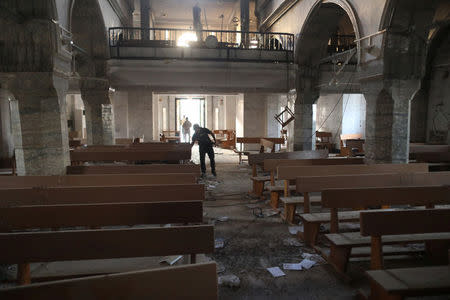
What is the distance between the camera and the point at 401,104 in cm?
695

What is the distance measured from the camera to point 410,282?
246 centimetres

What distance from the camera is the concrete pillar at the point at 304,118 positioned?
12.7 metres

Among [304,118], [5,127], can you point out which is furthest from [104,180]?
[304,118]

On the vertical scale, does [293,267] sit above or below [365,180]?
below

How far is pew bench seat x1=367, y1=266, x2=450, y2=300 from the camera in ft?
7.79

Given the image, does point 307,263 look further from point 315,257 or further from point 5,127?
point 5,127

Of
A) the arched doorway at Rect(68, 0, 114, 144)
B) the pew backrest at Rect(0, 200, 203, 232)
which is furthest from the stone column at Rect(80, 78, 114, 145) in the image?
the pew backrest at Rect(0, 200, 203, 232)

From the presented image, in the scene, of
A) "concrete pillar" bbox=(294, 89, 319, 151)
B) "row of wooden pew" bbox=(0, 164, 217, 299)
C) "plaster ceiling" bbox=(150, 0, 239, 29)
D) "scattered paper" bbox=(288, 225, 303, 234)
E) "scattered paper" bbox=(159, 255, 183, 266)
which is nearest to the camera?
"row of wooden pew" bbox=(0, 164, 217, 299)

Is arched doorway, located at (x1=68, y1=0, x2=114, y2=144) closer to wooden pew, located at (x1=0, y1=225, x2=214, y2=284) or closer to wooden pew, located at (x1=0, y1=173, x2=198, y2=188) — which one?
wooden pew, located at (x1=0, y1=173, x2=198, y2=188)

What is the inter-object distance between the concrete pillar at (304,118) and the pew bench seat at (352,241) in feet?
29.6

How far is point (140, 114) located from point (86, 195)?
1359cm

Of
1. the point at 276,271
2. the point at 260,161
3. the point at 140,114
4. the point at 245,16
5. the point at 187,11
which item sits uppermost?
the point at 187,11

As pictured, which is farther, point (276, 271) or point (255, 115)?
point (255, 115)

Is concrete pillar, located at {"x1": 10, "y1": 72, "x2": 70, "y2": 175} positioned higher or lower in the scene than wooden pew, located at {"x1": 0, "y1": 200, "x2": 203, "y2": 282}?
higher
